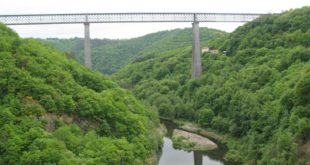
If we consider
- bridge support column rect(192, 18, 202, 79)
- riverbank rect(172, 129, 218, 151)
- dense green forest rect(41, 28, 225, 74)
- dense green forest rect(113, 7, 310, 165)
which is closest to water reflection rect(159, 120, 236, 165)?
riverbank rect(172, 129, 218, 151)

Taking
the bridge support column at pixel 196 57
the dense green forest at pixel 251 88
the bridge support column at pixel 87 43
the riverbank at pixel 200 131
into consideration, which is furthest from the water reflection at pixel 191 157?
the bridge support column at pixel 196 57

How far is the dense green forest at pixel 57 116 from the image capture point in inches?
1045

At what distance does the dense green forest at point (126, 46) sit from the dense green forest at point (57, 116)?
76820 millimetres

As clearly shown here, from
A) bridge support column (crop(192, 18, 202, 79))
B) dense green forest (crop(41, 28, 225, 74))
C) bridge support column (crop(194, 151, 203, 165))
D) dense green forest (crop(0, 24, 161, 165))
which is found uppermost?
dense green forest (crop(41, 28, 225, 74))

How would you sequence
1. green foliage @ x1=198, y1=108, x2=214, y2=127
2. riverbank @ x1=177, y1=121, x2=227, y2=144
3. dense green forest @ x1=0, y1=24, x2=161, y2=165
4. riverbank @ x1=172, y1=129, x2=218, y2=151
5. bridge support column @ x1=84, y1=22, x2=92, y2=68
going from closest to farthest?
1. dense green forest @ x1=0, y1=24, x2=161, y2=165
2. riverbank @ x1=172, y1=129, x2=218, y2=151
3. riverbank @ x1=177, y1=121, x2=227, y2=144
4. green foliage @ x1=198, y1=108, x2=214, y2=127
5. bridge support column @ x1=84, y1=22, x2=92, y2=68

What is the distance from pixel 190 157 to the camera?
45.3 meters

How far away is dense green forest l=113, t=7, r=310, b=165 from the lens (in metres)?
37.2

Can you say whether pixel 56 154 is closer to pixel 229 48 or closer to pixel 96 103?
pixel 96 103

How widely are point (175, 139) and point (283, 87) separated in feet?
43.4

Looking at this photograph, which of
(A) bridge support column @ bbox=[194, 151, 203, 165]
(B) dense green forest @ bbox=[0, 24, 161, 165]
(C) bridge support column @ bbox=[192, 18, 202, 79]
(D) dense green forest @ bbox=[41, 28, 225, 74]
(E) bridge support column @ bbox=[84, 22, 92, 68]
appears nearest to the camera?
(B) dense green forest @ bbox=[0, 24, 161, 165]

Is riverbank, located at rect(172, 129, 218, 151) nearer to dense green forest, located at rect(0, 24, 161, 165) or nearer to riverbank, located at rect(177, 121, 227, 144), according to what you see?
riverbank, located at rect(177, 121, 227, 144)

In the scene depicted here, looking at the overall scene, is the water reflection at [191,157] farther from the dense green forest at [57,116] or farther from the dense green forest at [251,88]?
the dense green forest at [57,116]

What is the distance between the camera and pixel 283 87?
147 feet

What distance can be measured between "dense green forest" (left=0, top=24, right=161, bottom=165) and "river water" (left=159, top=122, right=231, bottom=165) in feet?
22.0
